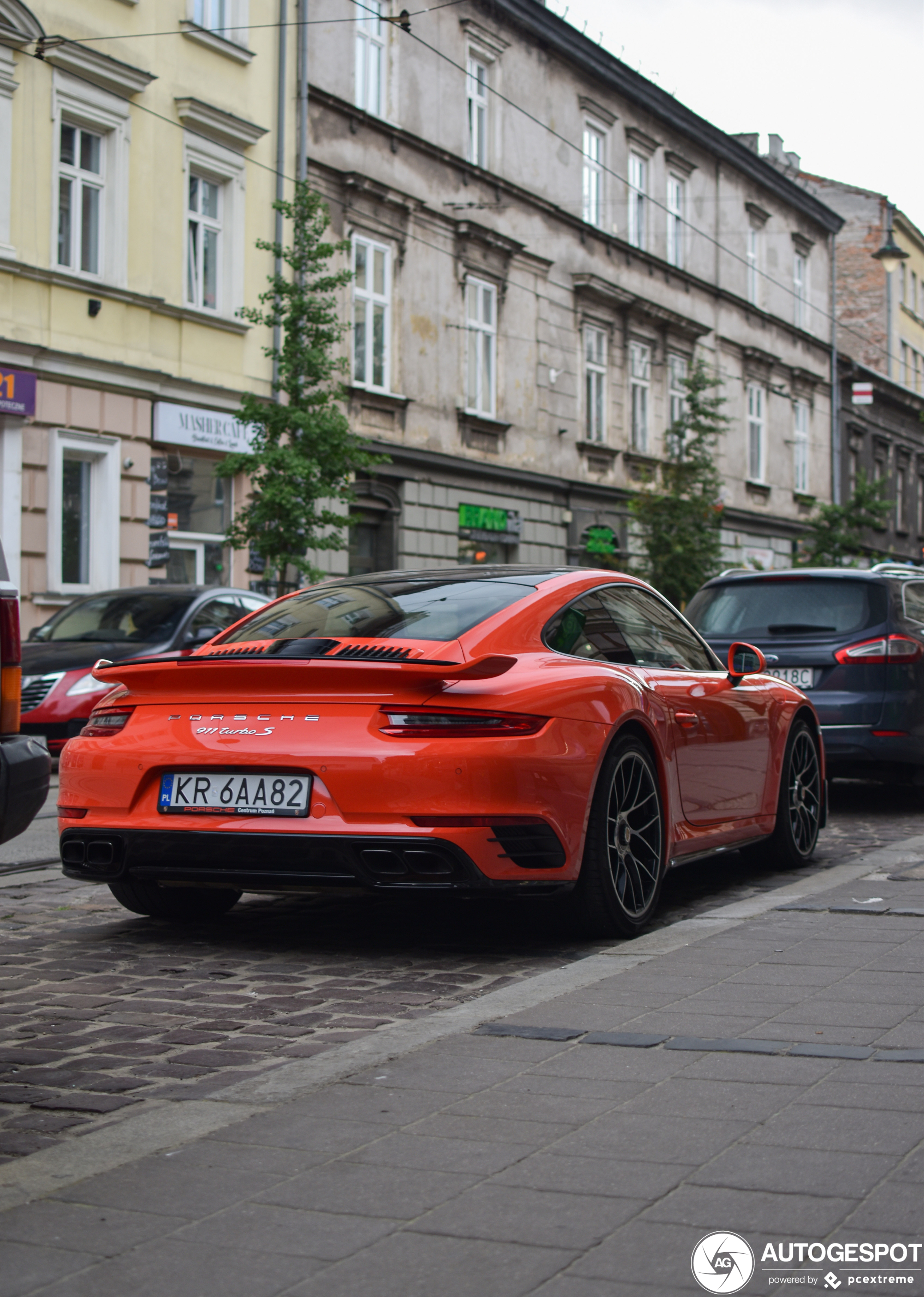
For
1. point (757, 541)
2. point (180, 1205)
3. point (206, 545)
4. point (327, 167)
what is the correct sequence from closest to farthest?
point (180, 1205), point (206, 545), point (327, 167), point (757, 541)

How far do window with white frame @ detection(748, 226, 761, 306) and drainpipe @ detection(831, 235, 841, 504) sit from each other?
5.42 metres

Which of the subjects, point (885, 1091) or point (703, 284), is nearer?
point (885, 1091)

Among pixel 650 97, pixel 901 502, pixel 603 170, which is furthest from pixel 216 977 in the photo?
pixel 901 502

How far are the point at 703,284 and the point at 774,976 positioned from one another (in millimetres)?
33509

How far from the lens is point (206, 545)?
21922mm

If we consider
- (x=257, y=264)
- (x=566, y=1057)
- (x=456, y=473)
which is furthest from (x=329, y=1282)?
(x=456, y=473)

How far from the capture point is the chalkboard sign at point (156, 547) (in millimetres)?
20844

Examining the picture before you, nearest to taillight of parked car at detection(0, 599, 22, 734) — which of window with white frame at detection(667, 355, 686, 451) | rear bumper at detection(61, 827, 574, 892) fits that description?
rear bumper at detection(61, 827, 574, 892)

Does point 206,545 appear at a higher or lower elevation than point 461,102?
lower

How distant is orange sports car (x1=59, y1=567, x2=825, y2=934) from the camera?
5320 millimetres

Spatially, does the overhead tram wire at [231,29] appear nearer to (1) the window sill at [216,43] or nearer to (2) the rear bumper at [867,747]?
(1) the window sill at [216,43]

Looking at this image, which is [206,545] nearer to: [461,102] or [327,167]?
[327,167]

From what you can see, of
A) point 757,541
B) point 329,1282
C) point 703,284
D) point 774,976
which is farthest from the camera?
point 757,541

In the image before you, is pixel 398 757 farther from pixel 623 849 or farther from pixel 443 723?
pixel 623 849
